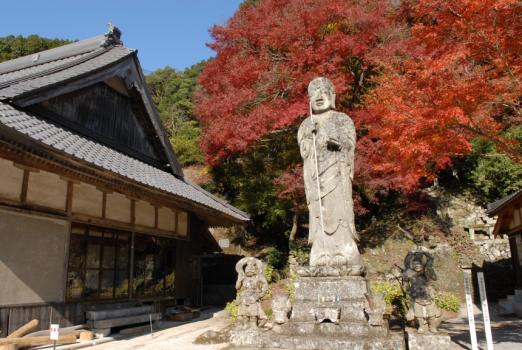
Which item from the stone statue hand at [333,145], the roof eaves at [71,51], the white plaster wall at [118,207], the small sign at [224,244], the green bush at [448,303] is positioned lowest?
the green bush at [448,303]

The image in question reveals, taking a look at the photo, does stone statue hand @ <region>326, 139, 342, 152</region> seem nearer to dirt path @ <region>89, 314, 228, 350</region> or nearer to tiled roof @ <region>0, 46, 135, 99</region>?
dirt path @ <region>89, 314, 228, 350</region>

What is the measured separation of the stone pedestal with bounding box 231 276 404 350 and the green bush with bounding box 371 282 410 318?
3.20m

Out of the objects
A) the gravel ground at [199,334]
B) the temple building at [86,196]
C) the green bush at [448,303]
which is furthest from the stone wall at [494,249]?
the temple building at [86,196]

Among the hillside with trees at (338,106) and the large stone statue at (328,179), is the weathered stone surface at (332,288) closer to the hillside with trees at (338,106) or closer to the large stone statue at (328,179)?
the large stone statue at (328,179)

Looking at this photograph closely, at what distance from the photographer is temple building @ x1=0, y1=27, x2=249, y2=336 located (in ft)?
22.6

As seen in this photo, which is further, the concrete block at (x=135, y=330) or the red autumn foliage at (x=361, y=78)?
the concrete block at (x=135, y=330)

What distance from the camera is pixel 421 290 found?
598 centimetres

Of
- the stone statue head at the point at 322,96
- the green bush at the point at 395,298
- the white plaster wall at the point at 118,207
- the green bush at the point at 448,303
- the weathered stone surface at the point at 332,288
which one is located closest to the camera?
the weathered stone surface at the point at 332,288

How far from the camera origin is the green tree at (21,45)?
30053 millimetres

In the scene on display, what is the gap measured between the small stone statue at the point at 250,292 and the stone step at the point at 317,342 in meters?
0.40

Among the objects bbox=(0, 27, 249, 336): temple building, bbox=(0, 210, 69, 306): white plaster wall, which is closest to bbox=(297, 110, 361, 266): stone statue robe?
bbox=(0, 27, 249, 336): temple building

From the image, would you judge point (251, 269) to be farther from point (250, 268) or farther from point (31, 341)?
point (31, 341)

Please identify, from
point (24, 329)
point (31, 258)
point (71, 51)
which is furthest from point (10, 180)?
point (71, 51)

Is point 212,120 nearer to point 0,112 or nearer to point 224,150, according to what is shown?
point 224,150
